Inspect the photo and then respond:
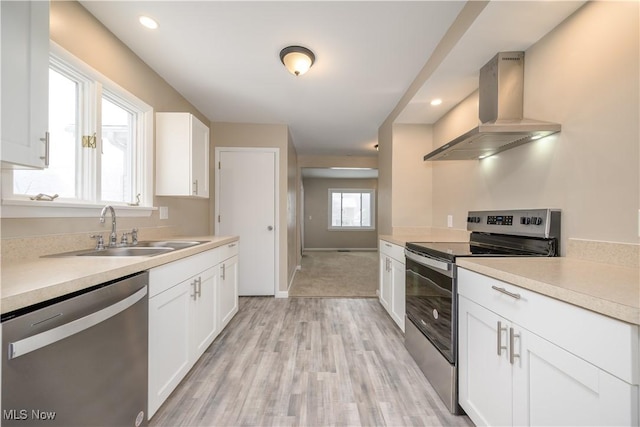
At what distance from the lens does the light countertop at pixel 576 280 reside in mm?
709

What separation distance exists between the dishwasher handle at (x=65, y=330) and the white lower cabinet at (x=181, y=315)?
0.83 feet

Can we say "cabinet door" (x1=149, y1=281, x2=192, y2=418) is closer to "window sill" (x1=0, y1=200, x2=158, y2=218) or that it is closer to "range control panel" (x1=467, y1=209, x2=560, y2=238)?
"window sill" (x1=0, y1=200, x2=158, y2=218)

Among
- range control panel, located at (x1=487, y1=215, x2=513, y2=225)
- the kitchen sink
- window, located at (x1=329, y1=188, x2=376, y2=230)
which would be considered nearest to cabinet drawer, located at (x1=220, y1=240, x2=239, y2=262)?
the kitchen sink

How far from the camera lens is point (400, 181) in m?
3.16

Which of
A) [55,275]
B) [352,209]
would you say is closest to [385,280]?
[55,275]

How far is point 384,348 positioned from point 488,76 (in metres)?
2.25

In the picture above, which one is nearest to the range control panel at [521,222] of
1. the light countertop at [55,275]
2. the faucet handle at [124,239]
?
the light countertop at [55,275]

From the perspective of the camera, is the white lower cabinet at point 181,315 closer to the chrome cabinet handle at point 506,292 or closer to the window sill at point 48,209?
the window sill at point 48,209

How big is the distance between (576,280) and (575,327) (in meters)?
0.21

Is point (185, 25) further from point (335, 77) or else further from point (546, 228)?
point (546, 228)

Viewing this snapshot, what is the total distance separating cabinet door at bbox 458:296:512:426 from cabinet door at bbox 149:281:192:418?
5.36ft

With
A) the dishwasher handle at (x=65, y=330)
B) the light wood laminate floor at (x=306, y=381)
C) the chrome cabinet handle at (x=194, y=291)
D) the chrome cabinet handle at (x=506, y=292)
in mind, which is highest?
the chrome cabinet handle at (x=506, y=292)

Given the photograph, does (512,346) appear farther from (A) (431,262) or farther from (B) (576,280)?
(A) (431,262)

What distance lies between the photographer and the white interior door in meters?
3.64
